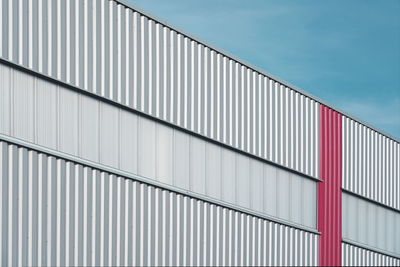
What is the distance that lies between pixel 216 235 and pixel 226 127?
236 cm

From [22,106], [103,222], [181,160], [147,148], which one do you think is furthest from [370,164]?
[22,106]

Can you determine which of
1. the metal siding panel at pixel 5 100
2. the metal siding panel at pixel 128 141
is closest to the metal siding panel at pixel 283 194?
the metal siding panel at pixel 128 141

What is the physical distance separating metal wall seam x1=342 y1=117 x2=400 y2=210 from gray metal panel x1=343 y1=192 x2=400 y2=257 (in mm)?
265

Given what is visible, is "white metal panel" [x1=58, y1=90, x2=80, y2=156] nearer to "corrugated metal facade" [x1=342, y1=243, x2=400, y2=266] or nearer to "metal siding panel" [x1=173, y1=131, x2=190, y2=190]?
"metal siding panel" [x1=173, y1=131, x2=190, y2=190]

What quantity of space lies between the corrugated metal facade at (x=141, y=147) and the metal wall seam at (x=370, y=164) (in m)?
2.37

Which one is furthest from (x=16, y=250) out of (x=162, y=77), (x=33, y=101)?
(x=162, y=77)

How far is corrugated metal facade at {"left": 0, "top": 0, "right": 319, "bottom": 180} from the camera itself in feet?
47.5

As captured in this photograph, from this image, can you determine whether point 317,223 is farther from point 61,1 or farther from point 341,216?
point 61,1

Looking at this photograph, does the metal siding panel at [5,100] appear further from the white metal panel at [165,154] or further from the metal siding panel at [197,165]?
the metal siding panel at [197,165]

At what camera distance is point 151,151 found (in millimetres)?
16766

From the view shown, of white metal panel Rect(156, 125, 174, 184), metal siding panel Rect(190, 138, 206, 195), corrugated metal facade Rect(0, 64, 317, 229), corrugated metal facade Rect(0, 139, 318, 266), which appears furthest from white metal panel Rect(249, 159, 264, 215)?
white metal panel Rect(156, 125, 174, 184)

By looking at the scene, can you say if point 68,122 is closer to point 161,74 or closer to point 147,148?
point 147,148

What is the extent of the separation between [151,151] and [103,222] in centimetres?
205

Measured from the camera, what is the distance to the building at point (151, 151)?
14.0 meters
